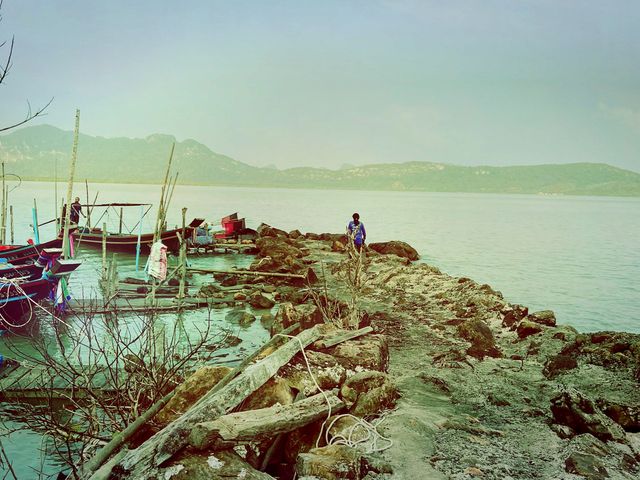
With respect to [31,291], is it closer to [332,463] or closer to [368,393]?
[368,393]

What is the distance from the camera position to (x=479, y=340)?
1062 centimetres

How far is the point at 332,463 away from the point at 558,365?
612cm

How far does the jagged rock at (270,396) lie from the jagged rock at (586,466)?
3.36m

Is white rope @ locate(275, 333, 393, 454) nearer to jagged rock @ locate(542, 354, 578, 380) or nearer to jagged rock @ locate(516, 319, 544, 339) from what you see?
jagged rock @ locate(542, 354, 578, 380)

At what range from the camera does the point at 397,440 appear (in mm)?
5969

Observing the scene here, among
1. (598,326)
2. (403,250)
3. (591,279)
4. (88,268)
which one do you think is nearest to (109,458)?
(598,326)

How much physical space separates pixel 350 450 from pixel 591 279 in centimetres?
Answer: 2723

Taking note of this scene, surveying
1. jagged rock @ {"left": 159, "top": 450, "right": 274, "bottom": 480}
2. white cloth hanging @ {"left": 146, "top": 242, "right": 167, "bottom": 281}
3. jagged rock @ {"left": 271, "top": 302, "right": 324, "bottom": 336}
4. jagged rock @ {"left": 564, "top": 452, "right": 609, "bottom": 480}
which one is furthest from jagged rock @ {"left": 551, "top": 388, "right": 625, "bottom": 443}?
white cloth hanging @ {"left": 146, "top": 242, "right": 167, "bottom": 281}

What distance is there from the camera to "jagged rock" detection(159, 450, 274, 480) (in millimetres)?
4250

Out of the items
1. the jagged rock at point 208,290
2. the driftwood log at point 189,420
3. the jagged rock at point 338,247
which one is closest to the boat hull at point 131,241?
the jagged rock at point 338,247

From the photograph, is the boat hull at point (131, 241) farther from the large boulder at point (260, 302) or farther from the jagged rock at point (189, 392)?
the jagged rock at point (189, 392)

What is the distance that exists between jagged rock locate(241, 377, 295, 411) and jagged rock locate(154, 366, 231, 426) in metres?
0.76

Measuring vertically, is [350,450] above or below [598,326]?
above

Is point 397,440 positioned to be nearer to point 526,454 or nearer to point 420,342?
point 526,454
